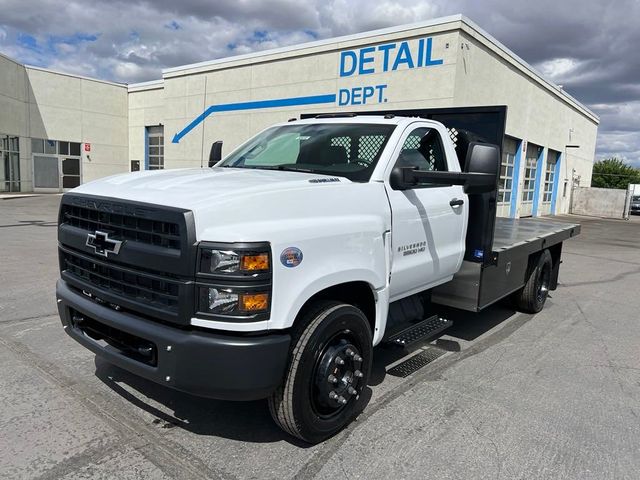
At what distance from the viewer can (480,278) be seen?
476 cm

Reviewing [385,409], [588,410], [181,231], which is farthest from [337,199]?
[588,410]

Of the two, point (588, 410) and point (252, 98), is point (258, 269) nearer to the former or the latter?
point (588, 410)

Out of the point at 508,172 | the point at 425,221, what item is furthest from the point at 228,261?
the point at 508,172

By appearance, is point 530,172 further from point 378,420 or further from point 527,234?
point 378,420

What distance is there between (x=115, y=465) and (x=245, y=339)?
3.55 feet

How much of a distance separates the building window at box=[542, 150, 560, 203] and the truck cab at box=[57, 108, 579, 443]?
88.9 ft

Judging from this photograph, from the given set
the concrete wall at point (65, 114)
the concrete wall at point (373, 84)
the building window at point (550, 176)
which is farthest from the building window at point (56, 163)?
the building window at point (550, 176)

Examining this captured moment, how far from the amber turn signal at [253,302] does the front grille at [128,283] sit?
0.35 m

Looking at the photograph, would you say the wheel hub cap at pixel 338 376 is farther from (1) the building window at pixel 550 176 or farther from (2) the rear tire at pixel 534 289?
(1) the building window at pixel 550 176

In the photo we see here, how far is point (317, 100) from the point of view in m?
19.5

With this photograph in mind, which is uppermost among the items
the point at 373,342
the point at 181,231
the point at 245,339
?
the point at 181,231

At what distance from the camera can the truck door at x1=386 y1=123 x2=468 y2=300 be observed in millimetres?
3766

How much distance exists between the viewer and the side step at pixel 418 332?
3.91 metres

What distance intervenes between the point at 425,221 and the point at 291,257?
1.64m
